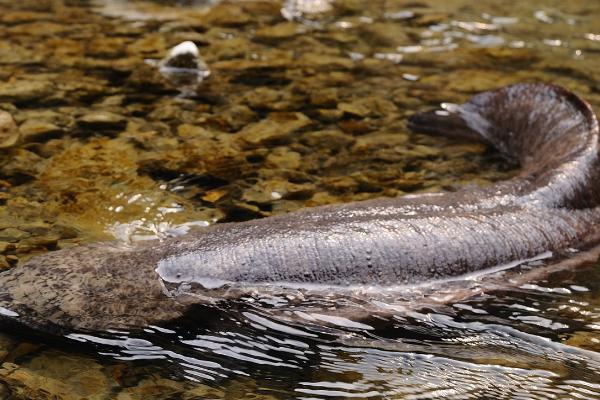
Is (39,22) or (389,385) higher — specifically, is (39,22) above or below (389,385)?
above

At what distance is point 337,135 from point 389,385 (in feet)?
11.9

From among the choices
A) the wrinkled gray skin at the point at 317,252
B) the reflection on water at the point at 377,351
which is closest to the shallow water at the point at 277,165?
the reflection on water at the point at 377,351

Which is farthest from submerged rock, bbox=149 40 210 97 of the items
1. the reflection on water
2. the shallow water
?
the reflection on water

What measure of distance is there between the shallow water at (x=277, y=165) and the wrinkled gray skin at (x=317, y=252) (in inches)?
5.0

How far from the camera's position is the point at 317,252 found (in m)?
4.79

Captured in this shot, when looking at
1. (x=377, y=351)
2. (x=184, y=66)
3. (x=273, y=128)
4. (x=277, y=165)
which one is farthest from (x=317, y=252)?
(x=184, y=66)

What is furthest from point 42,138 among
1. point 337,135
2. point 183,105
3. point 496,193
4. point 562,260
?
point 562,260

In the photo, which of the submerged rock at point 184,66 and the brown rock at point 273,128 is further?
the submerged rock at point 184,66

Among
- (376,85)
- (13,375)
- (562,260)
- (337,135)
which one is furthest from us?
(376,85)

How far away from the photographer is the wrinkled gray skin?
459 centimetres

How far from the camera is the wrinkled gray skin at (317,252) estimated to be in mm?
4586

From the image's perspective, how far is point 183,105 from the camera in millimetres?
8023

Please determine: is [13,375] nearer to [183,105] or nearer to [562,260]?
[562,260]

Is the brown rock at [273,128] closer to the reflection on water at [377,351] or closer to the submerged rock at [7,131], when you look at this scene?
the submerged rock at [7,131]
